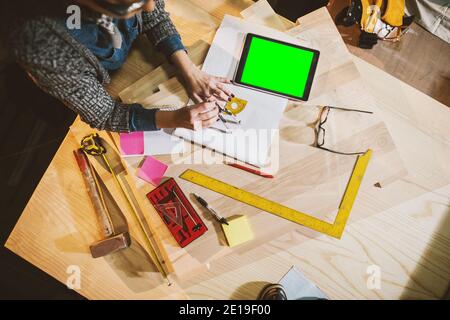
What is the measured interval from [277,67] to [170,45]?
40cm

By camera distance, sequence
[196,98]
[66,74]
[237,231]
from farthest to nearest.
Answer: [196,98] → [237,231] → [66,74]

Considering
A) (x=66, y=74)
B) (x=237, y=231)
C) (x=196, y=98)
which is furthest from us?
(x=196, y=98)

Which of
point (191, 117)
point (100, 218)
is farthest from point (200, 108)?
point (100, 218)

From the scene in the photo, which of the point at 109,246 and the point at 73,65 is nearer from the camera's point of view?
the point at 73,65

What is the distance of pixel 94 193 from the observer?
1.13m

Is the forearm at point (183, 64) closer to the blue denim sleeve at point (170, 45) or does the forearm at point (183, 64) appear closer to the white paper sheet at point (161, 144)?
the blue denim sleeve at point (170, 45)

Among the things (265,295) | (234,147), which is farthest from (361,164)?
(265,295)

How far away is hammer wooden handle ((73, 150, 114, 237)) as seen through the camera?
3.65 feet

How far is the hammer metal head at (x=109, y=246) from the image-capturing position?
1073 millimetres

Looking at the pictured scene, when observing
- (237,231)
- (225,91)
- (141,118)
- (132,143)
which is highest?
(225,91)

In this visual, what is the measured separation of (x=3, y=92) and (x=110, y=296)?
1496 mm

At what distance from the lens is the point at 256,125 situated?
112 centimetres

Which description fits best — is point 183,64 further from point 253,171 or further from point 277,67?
point 253,171
